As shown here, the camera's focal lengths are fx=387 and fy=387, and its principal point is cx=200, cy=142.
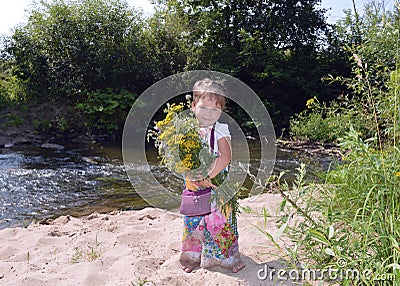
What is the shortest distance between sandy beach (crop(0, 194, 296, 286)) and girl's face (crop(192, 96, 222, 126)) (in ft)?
2.00

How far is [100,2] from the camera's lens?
12.3m

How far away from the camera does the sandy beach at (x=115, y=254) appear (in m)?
2.30

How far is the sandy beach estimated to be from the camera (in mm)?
2299

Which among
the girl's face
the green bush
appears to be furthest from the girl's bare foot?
the green bush

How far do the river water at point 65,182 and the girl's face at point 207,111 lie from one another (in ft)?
7.32

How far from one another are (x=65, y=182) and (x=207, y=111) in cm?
429

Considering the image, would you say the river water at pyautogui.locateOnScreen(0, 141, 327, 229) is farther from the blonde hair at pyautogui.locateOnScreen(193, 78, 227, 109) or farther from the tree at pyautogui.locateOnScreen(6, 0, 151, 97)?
the tree at pyautogui.locateOnScreen(6, 0, 151, 97)

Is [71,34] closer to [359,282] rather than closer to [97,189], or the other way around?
[97,189]

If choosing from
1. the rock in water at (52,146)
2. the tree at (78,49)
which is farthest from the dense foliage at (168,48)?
the rock in water at (52,146)

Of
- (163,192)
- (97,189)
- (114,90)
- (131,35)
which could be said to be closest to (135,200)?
(163,192)

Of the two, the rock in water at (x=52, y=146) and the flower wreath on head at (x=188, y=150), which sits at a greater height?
the flower wreath on head at (x=188, y=150)

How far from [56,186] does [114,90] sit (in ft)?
22.0

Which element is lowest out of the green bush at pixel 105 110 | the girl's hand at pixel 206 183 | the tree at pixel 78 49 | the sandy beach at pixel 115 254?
the sandy beach at pixel 115 254

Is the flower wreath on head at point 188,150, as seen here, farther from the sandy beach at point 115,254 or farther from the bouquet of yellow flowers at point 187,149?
the sandy beach at point 115,254
